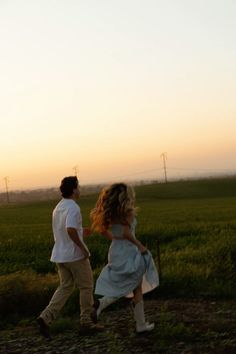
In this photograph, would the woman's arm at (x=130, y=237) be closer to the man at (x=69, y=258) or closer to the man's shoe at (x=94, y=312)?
the man at (x=69, y=258)

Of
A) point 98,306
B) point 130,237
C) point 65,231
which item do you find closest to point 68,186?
point 65,231

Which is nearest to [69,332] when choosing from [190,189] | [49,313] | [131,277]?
[49,313]

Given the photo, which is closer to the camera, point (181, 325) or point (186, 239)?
point (181, 325)

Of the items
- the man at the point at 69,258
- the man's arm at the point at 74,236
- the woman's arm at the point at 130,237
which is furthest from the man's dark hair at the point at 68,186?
the woman's arm at the point at 130,237

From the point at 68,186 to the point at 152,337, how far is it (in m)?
2.23

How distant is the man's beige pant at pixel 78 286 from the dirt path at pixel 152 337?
0.31 meters

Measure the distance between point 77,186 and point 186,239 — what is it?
1155cm

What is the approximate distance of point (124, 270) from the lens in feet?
23.3

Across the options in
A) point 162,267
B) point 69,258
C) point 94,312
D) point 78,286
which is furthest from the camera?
point 162,267

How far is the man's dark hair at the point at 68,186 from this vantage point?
7359mm

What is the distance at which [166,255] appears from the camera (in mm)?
13867

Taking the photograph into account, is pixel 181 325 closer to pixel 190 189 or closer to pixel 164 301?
pixel 164 301

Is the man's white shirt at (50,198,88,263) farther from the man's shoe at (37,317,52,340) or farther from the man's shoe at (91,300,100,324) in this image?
the man's shoe at (37,317,52,340)

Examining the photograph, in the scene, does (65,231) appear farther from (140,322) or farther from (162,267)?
(162,267)
